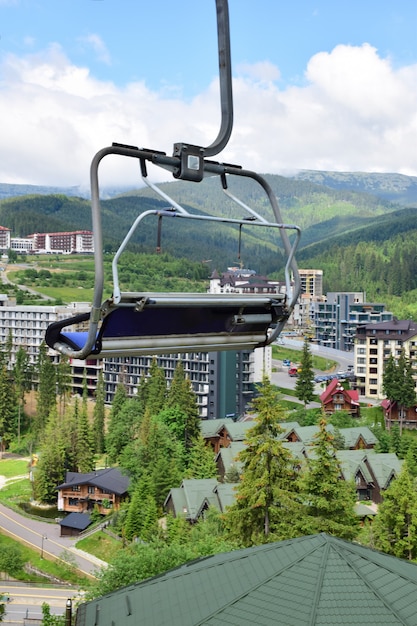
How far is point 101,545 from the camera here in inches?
547

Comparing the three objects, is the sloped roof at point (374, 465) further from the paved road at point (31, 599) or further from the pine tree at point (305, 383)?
the pine tree at point (305, 383)

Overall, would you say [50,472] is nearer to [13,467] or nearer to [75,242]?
[13,467]

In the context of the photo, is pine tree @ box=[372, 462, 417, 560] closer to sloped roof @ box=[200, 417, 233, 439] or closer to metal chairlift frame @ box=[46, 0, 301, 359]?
sloped roof @ box=[200, 417, 233, 439]

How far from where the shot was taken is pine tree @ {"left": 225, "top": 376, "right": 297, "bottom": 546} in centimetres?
884

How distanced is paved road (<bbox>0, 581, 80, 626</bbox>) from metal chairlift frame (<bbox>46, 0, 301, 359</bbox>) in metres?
10.4

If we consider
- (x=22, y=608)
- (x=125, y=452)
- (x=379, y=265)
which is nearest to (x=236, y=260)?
(x=22, y=608)

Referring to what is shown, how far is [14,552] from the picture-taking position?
1277 cm

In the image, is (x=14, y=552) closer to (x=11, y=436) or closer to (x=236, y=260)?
(x=11, y=436)

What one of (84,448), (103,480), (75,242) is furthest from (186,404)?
(75,242)

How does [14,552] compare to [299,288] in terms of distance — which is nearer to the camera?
[299,288]

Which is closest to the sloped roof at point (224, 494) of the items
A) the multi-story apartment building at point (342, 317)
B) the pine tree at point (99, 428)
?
the pine tree at point (99, 428)

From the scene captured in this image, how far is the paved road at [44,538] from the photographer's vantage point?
13109mm

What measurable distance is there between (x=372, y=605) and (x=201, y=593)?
42.3 inches

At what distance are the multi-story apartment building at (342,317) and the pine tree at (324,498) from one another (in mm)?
22404
